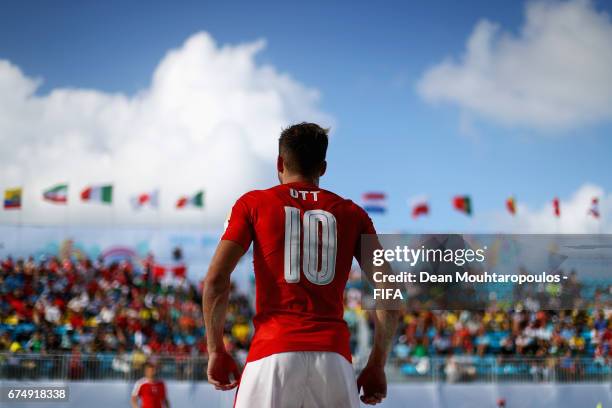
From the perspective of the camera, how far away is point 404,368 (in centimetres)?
1515

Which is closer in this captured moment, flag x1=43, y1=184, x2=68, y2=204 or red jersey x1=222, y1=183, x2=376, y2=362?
red jersey x1=222, y1=183, x2=376, y2=362

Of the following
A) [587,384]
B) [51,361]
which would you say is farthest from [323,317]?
[587,384]

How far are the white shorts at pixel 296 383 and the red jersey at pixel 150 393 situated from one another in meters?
9.24

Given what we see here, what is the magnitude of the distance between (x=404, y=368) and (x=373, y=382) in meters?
13.0

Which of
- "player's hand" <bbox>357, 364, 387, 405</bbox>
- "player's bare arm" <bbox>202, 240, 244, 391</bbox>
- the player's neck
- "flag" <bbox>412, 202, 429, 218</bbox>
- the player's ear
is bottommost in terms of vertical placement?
"player's hand" <bbox>357, 364, 387, 405</bbox>

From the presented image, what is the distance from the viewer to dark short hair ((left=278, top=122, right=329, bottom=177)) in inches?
102

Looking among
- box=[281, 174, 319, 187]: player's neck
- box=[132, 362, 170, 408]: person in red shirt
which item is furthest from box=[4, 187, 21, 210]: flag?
box=[281, 174, 319, 187]: player's neck

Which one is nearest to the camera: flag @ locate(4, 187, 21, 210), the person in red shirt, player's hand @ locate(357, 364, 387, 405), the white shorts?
the white shorts

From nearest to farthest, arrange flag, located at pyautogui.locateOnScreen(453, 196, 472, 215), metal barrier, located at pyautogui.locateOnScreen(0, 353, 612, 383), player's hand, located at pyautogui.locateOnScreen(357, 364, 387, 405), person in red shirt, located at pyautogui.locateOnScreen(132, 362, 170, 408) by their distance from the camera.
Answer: player's hand, located at pyautogui.locateOnScreen(357, 364, 387, 405), person in red shirt, located at pyautogui.locateOnScreen(132, 362, 170, 408), metal barrier, located at pyautogui.locateOnScreen(0, 353, 612, 383), flag, located at pyautogui.locateOnScreen(453, 196, 472, 215)

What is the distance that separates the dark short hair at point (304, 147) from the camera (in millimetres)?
2594

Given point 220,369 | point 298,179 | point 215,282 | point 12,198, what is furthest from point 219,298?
point 12,198

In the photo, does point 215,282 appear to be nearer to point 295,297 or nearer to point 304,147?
point 295,297

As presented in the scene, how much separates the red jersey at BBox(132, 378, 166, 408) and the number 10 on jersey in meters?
9.29

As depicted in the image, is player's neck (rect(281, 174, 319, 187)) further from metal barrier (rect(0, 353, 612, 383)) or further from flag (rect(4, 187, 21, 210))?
flag (rect(4, 187, 21, 210))
